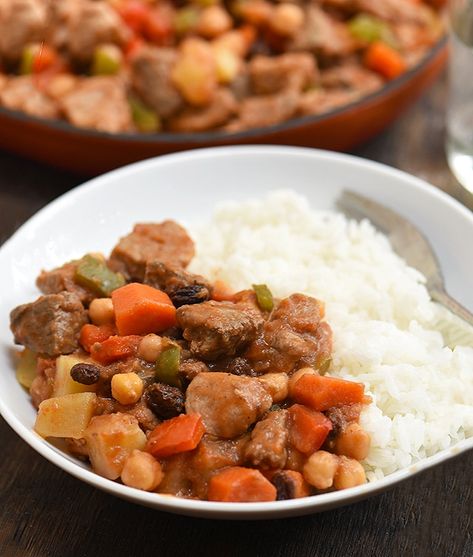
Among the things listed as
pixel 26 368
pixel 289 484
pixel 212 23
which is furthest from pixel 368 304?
pixel 212 23

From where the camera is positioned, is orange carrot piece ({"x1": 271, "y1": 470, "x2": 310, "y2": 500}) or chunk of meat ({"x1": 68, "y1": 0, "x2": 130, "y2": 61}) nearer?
orange carrot piece ({"x1": 271, "y1": 470, "x2": 310, "y2": 500})

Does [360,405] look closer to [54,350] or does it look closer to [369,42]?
[54,350]

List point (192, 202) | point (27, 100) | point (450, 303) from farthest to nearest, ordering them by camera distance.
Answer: point (27, 100) < point (192, 202) < point (450, 303)

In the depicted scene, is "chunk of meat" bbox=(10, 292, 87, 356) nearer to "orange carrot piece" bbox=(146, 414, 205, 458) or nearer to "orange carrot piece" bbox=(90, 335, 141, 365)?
"orange carrot piece" bbox=(90, 335, 141, 365)

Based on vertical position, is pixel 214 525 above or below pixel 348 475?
below

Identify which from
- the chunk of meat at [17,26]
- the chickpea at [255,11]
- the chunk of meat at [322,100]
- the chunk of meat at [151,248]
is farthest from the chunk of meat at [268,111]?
the chunk of meat at [17,26]

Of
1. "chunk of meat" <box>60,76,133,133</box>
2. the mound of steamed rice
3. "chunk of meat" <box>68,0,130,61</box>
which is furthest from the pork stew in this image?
"chunk of meat" <box>68,0,130,61</box>

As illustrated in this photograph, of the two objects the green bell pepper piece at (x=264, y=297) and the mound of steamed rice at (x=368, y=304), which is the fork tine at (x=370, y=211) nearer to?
the mound of steamed rice at (x=368, y=304)

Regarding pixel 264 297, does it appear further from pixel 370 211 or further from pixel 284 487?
pixel 370 211

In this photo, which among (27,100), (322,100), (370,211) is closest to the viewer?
(370,211)
